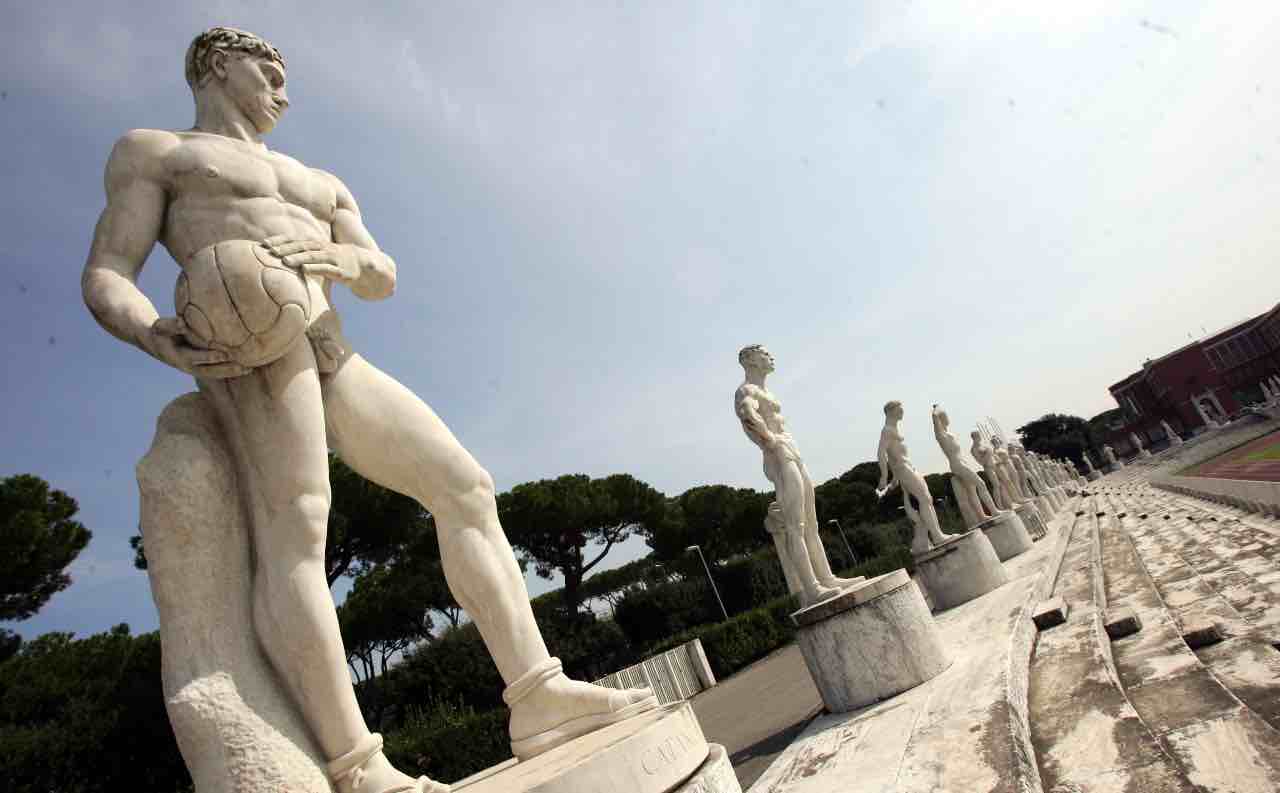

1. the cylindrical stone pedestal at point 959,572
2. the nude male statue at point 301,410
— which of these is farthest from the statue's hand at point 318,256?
the cylindrical stone pedestal at point 959,572

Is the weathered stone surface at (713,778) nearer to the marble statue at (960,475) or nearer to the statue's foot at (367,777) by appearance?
the statue's foot at (367,777)

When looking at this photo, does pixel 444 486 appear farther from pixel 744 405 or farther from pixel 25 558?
pixel 25 558

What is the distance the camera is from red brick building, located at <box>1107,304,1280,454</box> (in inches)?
2290

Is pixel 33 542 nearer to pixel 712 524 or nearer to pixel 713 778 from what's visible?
pixel 713 778

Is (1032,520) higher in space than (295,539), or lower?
lower

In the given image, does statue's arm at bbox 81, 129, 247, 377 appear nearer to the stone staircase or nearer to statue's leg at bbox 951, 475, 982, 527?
the stone staircase

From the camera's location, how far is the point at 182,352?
182cm

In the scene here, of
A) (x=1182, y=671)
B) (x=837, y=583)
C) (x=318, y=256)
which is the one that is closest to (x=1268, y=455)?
(x=837, y=583)

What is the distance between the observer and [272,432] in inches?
76.6

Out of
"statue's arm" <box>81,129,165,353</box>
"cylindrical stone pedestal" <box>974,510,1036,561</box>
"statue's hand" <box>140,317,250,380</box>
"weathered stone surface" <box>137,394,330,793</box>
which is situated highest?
"statue's arm" <box>81,129,165,353</box>

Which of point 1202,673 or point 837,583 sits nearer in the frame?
point 1202,673

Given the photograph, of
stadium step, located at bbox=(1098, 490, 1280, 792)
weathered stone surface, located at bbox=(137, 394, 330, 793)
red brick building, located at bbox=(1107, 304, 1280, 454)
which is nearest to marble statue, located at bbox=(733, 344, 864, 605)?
stadium step, located at bbox=(1098, 490, 1280, 792)

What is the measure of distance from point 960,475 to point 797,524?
299 inches

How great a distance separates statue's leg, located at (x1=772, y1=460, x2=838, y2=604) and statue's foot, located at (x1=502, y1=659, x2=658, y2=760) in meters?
3.67
